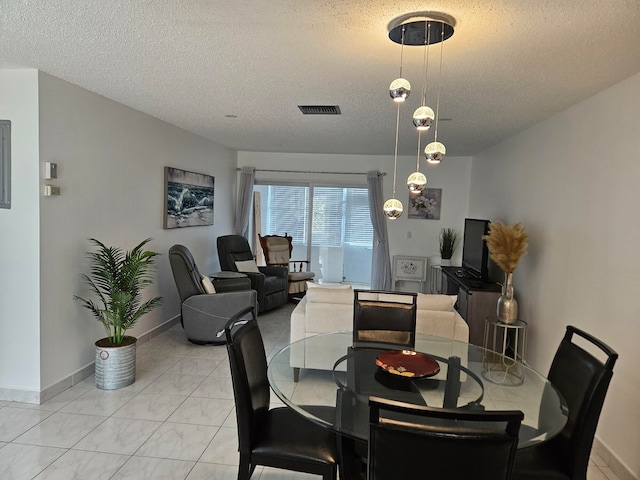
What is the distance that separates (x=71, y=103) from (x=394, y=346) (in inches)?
123

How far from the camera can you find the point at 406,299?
3.25 m

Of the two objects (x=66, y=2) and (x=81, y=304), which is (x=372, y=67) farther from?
(x=81, y=304)

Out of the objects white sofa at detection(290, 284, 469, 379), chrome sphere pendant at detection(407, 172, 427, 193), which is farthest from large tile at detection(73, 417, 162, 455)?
chrome sphere pendant at detection(407, 172, 427, 193)

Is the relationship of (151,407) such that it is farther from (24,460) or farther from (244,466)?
(244,466)

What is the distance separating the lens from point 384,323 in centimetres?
284

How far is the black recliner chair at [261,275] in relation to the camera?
18.4 ft

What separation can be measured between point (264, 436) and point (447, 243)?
5.45 meters

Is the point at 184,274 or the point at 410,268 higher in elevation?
the point at 184,274

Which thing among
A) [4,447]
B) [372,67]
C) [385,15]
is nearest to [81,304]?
[4,447]

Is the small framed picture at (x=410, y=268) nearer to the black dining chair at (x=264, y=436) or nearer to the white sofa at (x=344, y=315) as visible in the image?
the white sofa at (x=344, y=315)

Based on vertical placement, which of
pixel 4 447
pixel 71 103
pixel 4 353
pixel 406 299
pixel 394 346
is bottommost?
pixel 4 447

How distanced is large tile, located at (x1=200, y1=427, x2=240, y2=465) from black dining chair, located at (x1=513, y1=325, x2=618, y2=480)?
1610 millimetres

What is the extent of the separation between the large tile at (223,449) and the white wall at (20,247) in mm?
1536

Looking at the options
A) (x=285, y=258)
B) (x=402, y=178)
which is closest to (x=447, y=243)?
(x=402, y=178)
